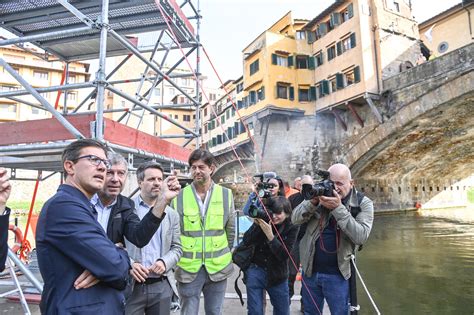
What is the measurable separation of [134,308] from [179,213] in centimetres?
87

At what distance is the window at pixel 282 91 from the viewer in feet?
73.7

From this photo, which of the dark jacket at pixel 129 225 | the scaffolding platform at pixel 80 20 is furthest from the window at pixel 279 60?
the dark jacket at pixel 129 225

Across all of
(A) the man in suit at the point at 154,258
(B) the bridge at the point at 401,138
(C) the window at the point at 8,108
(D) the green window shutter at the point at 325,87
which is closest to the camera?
(A) the man in suit at the point at 154,258

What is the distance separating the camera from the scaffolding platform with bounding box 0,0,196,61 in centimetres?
473

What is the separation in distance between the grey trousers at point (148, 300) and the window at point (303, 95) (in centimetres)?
2167

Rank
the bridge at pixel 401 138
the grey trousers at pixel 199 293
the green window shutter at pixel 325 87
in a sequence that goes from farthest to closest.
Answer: the green window shutter at pixel 325 87, the bridge at pixel 401 138, the grey trousers at pixel 199 293

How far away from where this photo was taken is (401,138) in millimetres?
19797

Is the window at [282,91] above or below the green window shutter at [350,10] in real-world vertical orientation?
below

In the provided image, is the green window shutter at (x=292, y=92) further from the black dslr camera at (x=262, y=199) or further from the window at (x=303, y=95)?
the black dslr camera at (x=262, y=199)

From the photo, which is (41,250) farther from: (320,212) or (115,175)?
(320,212)

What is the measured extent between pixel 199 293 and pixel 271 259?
0.74 metres

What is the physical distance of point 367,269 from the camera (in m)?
7.98

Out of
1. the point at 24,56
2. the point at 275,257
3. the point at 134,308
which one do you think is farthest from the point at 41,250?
the point at 24,56

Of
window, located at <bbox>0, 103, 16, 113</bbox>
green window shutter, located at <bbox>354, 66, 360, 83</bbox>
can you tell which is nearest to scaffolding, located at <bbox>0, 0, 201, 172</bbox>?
green window shutter, located at <bbox>354, 66, 360, 83</bbox>
